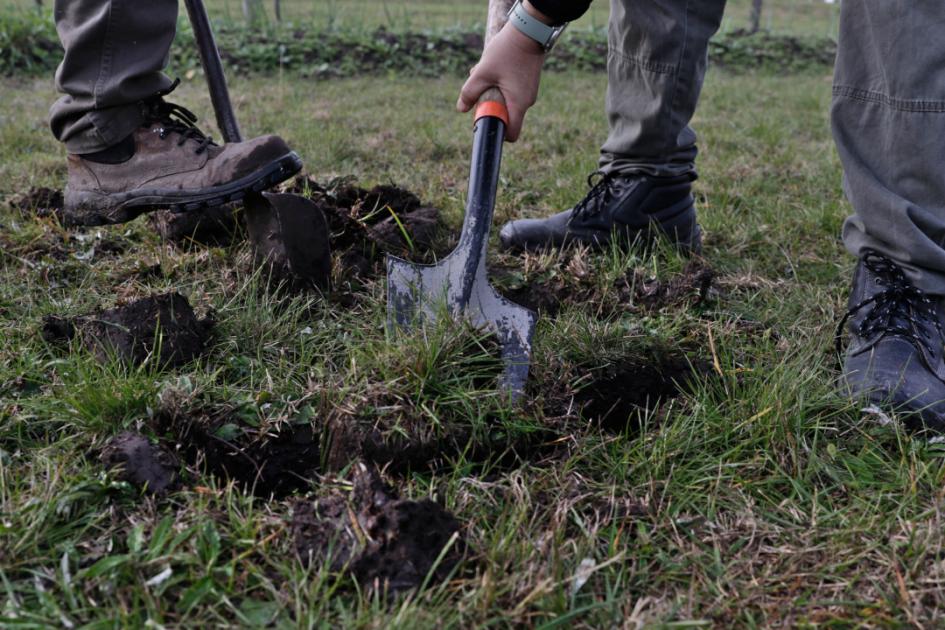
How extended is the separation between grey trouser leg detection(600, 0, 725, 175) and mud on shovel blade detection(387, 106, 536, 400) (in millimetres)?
839

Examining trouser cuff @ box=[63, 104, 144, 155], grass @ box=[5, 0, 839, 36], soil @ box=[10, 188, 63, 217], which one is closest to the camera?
trouser cuff @ box=[63, 104, 144, 155]

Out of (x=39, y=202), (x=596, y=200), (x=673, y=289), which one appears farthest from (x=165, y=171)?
(x=673, y=289)

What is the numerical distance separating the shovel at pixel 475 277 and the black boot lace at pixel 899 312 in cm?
87

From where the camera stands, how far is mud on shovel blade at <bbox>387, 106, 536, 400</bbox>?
70.5 inches

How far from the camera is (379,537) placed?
123 centimetres

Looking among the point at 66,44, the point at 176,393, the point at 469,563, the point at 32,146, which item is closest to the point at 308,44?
the point at 32,146

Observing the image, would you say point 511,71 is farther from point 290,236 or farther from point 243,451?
point 243,451

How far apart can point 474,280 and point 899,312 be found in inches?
41.9

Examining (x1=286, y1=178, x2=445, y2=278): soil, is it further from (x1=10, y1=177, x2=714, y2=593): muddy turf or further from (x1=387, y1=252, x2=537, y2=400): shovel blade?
(x1=387, y1=252, x2=537, y2=400): shovel blade

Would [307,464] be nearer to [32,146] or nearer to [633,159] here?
[633,159]

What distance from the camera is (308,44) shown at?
7938mm

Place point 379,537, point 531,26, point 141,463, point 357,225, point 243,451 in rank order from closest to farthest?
point 379,537, point 141,463, point 243,451, point 531,26, point 357,225

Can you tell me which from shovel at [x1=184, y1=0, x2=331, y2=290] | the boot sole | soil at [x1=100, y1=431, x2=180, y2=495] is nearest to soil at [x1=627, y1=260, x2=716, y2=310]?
shovel at [x1=184, y1=0, x2=331, y2=290]

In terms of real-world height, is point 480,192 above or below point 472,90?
below
